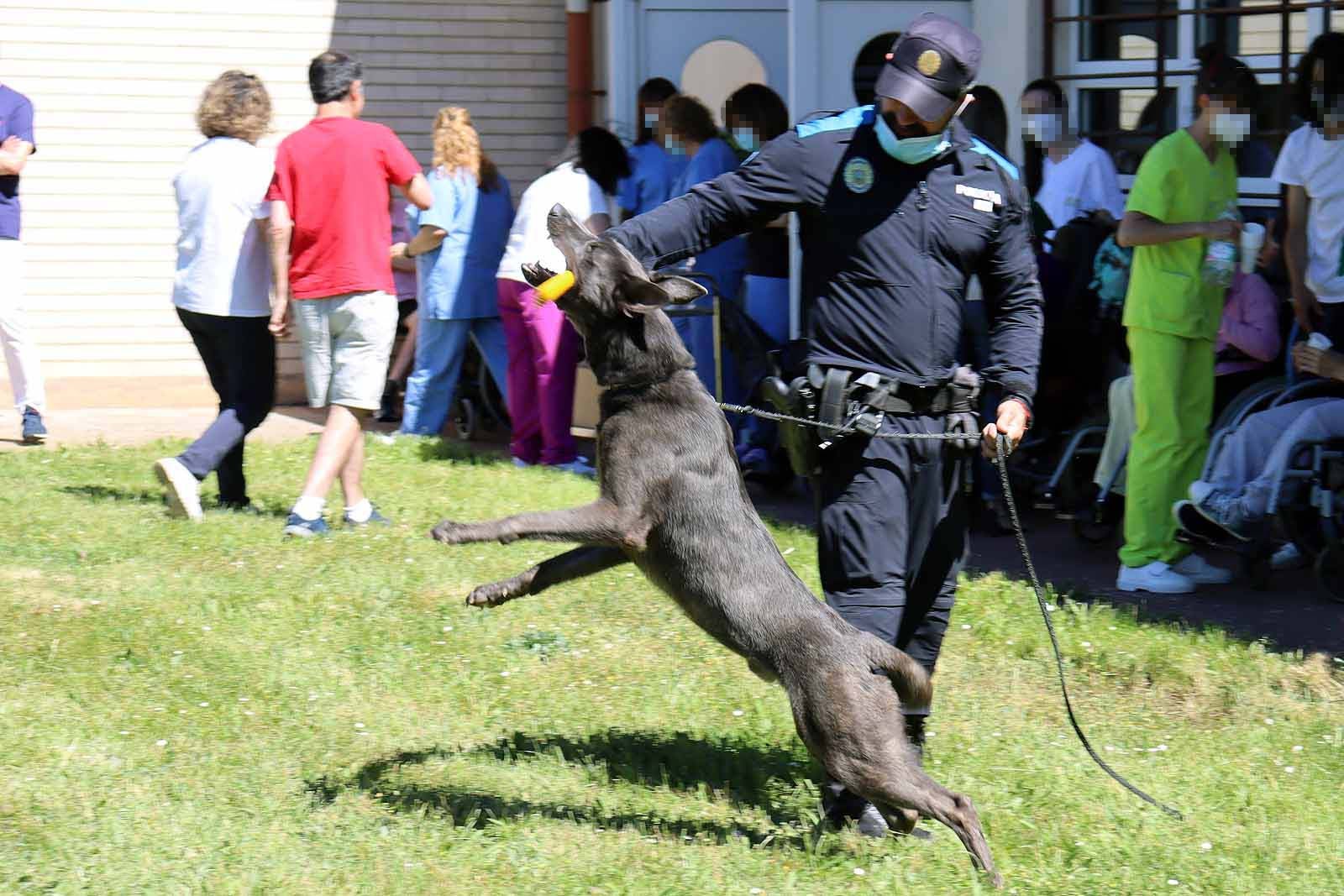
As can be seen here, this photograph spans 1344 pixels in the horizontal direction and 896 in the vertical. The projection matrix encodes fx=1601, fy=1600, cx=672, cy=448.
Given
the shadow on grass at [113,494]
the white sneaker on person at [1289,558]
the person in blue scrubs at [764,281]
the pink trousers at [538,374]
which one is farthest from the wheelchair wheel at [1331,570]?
the shadow on grass at [113,494]

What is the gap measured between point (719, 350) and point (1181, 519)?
287 centimetres

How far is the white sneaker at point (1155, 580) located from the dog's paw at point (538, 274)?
418 centimetres

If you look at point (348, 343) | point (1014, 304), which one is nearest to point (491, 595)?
point (1014, 304)

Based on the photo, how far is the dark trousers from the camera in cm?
783

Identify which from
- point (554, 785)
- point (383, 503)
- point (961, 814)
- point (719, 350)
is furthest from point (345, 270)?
point (961, 814)

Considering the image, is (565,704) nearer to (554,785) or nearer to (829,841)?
(554,785)

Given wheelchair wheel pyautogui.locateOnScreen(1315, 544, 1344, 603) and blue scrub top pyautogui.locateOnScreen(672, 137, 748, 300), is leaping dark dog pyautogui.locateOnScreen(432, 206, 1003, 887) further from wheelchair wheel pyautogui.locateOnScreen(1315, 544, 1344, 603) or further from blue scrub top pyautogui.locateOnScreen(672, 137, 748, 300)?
blue scrub top pyautogui.locateOnScreen(672, 137, 748, 300)

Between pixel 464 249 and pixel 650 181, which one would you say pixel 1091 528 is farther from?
pixel 464 249

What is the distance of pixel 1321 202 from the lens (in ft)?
22.8

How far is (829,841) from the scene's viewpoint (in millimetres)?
4430

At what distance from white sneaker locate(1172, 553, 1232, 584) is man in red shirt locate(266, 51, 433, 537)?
385 centimetres

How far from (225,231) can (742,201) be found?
13.9 ft

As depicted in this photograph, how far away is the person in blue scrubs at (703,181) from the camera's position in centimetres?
923

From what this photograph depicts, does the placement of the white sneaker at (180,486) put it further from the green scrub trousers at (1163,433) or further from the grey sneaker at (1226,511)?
the grey sneaker at (1226,511)
